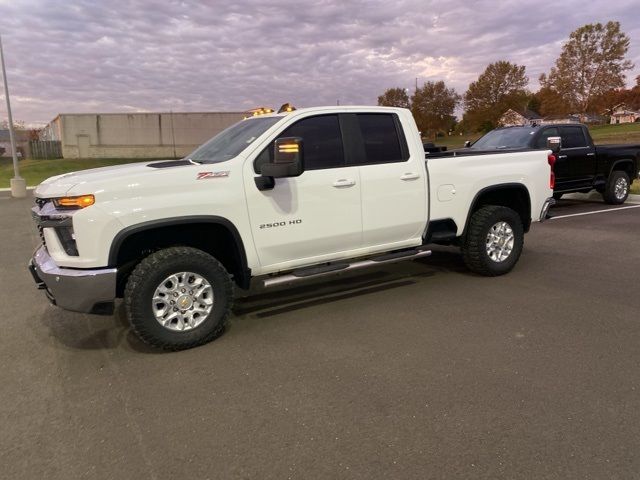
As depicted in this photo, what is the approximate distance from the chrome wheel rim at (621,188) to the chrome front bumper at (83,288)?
1162cm

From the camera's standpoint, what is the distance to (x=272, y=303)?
17.4 feet

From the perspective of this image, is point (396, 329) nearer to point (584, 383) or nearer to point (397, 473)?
point (584, 383)

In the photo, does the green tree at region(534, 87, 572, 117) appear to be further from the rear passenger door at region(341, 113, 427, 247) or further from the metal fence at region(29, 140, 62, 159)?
the rear passenger door at region(341, 113, 427, 247)

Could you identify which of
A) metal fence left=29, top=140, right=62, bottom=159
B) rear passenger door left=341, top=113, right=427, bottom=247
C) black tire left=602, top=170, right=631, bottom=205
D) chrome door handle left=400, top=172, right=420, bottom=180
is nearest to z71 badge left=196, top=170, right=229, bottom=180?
rear passenger door left=341, top=113, right=427, bottom=247

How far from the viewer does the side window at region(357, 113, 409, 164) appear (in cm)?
508

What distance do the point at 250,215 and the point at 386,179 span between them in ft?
4.90

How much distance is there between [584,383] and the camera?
135 inches

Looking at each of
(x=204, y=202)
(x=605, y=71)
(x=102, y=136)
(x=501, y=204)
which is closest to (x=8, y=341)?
(x=204, y=202)

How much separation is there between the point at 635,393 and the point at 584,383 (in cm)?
29

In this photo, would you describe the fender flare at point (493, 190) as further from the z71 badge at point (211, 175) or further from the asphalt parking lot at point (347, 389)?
the z71 badge at point (211, 175)

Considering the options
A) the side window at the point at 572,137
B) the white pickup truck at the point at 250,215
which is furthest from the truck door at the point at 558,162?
the white pickup truck at the point at 250,215

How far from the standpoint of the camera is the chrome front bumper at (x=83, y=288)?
3.80m

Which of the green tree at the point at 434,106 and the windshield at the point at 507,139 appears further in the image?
the green tree at the point at 434,106

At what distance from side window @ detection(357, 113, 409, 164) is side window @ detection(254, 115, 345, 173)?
302 millimetres
